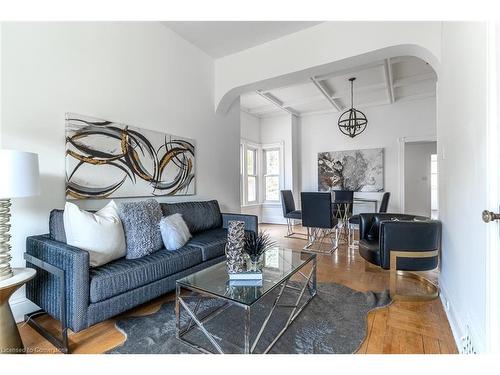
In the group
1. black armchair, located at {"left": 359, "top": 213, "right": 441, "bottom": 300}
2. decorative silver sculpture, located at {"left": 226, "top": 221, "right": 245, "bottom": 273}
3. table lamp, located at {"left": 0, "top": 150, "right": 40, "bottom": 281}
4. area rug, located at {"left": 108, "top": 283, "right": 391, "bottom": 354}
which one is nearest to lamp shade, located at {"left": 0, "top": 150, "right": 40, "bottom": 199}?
table lamp, located at {"left": 0, "top": 150, "right": 40, "bottom": 281}

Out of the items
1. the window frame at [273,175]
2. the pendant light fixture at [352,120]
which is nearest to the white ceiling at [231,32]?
the pendant light fixture at [352,120]

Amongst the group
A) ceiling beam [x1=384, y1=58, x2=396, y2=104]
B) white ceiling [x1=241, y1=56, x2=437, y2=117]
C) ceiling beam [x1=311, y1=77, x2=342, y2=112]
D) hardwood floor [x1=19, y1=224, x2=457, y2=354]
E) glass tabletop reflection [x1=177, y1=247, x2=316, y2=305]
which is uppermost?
white ceiling [x1=241, y1=56, x2=437, y2=117]

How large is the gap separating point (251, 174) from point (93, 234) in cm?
500

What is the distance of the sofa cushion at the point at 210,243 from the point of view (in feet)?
8.25

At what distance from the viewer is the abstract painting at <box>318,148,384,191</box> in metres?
5.79

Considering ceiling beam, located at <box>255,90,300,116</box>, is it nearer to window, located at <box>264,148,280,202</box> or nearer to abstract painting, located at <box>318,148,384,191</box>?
window, located at <box>264,148,280,202</box>

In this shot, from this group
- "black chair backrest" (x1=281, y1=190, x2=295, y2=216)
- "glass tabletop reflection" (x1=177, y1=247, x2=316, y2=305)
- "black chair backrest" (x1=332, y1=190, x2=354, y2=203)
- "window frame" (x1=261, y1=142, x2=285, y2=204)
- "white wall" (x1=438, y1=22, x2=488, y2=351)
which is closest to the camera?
"white wall" (x1=438, y1=22, x2=488, y2=351)

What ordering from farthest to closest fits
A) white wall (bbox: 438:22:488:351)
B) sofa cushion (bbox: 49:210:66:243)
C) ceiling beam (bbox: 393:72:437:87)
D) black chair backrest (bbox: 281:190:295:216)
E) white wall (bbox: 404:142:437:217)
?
1. white wall (bbox: 404:142:437:217)
2. black chair backrest (bbox: 281:190:295:216)
3. ceiling beam (bbox: 393:72:437:87)
4. sofa cushion (bbox: 49:210:66:243)
5. white wall (bbox: 438:22:488:351)

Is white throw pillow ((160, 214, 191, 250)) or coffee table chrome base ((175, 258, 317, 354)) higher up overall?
white throw pillow ((160, 214, 191, 250))

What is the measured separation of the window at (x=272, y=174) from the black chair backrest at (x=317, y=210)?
101 inches

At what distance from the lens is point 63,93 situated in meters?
2.25

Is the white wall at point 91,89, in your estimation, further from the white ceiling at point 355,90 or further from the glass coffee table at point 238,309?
the white ceiling at point 355,90

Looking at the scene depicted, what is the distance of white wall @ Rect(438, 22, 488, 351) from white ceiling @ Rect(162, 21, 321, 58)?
1732mm
